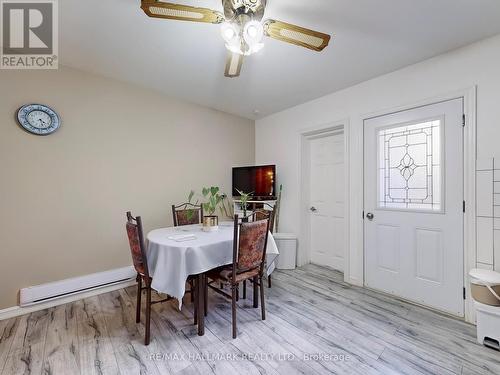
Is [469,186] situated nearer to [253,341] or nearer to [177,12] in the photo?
[253,341]

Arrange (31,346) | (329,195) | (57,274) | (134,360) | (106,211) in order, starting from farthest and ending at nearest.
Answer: (329,195) < (106,211) < (57,274) < (31,346) < (134,360)

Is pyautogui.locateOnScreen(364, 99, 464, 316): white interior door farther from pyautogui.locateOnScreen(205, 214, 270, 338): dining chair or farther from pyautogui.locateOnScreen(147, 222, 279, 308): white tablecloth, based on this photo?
pyautogui.locateOnScreen(147, 222, 279, 308): white tablecloth

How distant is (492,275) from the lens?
1.83m

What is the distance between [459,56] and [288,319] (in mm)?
2941

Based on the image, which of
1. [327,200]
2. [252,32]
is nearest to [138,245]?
[252,32]

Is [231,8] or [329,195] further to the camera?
[329,195]

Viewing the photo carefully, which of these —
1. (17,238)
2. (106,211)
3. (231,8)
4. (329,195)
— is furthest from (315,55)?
(17,238)

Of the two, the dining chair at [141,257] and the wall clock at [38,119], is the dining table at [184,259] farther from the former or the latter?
the wall clock at [38,119]

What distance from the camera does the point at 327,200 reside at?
3578 millimetres

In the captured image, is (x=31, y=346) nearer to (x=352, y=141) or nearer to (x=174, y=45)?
(x=174, y=45)

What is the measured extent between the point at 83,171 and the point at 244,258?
6.98 ft

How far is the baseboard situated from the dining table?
3.74ft

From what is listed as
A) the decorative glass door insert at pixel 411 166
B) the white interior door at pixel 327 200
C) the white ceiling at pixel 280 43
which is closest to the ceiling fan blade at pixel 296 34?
the white ceiling at pixel 280 43
